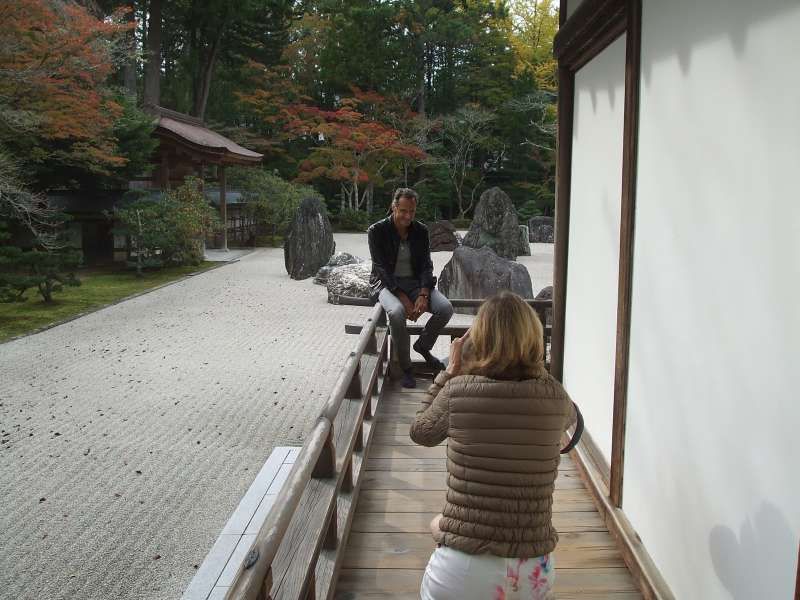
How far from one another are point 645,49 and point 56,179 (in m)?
13.1

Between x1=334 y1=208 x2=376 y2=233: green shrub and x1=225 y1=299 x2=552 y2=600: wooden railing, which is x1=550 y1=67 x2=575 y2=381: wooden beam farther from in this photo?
x1=334 y1=208 x2=376 y2=233: green shrub

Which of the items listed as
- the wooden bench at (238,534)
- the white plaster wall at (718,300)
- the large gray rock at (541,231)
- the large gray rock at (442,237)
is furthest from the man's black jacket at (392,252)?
the large gray rock at (541,231)

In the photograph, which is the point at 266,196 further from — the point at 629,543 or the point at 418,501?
the point at 629,543

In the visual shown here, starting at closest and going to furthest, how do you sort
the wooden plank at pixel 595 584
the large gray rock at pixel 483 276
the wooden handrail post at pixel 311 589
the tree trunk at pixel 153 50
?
1. the wooden handrail post at pixel 311 589
2. the wooden plank at pixel 595 584
3. the large gray rock at pixel 483 276
4. the tree trunk at pixel 153 50

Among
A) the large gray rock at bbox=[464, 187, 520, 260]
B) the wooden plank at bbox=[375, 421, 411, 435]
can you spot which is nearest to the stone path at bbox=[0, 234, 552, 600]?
the wooden plank at bbox=[375, 421, 411, 435]

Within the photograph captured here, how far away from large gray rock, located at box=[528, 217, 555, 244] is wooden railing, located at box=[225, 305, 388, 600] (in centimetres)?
1850

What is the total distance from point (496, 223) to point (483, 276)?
22.8ft

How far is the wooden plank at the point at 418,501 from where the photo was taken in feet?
9.65

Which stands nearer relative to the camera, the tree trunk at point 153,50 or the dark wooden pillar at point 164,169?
the dark wooden pillar at point 164,169

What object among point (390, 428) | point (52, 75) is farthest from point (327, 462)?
point (52, 75)

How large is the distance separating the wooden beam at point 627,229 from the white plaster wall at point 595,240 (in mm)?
292

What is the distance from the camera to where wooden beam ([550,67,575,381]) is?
12.4ft

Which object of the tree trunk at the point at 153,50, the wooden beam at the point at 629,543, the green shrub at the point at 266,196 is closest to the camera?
the wooden beam at the point at 629,543

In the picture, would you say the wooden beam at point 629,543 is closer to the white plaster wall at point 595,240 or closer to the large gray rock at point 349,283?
the white plaster wall at point 595,240
